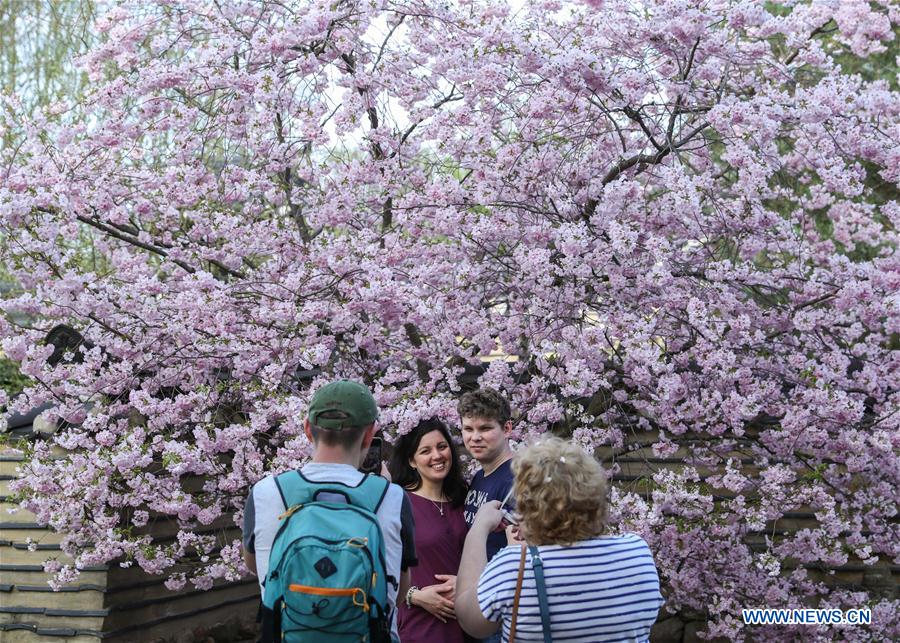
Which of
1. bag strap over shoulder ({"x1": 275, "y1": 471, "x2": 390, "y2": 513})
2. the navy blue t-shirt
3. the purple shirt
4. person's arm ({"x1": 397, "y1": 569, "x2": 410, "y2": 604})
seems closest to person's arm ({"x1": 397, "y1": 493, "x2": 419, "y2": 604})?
person's arm ({"x1": 397, "y1": 569, "x2": 410, "y2": 604})

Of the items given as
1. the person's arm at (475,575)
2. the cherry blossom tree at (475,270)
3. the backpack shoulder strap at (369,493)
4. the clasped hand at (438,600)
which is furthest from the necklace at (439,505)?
the cherry blossom tree at (475,270)

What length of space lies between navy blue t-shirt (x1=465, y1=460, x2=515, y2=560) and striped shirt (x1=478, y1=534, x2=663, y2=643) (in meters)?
0.90

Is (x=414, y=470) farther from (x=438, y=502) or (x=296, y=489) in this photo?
(x=296, y=489)

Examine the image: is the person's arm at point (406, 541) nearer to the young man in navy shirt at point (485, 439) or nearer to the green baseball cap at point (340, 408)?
the green baseball cap at point (340, 408)

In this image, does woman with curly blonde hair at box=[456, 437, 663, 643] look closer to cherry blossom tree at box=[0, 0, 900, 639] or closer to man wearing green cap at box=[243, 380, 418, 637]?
man wearing green cap at box=[243, 380, 418, 637]

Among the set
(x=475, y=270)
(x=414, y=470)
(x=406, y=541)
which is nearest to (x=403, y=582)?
(x=406, y=541)

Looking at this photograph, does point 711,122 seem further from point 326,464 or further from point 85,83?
point 85,83

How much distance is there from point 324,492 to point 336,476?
5 centimetres

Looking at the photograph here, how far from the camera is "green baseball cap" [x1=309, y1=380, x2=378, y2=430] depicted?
266cm

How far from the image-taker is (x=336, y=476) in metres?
2.64

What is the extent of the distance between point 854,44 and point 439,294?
3.34 metres

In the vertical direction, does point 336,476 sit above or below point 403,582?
above

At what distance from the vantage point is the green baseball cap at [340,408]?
266 cm

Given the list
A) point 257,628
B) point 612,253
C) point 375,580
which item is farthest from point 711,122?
point 257,628
